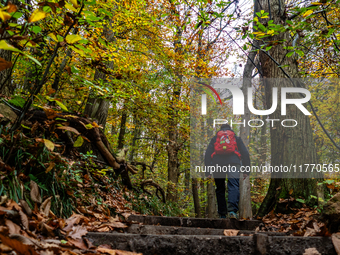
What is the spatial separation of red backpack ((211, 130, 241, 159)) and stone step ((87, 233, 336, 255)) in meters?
3.39

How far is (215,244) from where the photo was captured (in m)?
1.87

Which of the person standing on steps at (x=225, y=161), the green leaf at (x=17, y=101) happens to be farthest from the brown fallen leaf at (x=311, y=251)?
the green leaf at (x=17, y=101)

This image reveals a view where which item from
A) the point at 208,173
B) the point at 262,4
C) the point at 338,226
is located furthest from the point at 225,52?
the point at 338,226

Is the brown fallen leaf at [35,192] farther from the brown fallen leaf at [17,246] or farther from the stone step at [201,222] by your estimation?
the stone step at [201,222]

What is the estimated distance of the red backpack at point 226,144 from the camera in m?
5.18

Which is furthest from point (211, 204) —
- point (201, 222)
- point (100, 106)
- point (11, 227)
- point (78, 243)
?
point (11, 227)

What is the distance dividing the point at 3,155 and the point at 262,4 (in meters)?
6.17

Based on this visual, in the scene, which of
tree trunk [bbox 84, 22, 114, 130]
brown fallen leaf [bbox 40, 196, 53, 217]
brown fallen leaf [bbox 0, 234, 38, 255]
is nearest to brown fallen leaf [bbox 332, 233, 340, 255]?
brown fallen leaf [bbox 0, 234, 38, 255]

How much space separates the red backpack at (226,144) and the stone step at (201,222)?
1826mm

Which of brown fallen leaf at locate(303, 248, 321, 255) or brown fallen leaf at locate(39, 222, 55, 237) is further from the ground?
brown fallen leaf at locate(39, 222, 55, 237)

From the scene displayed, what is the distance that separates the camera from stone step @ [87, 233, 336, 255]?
5.93 ft

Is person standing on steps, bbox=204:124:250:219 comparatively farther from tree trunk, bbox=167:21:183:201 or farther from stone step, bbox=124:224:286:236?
tree trunk, bbox=167:21:183:201

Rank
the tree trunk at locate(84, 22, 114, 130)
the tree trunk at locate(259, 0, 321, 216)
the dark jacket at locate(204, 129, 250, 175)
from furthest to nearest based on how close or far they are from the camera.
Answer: the tree trunk at locate(84, 22, 114, 130), the dark jacket at locate(204, 129, 250, 175), the tree trunk at locate(259, 0, 321, 216)

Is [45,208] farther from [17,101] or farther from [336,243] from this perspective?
[336,243]
